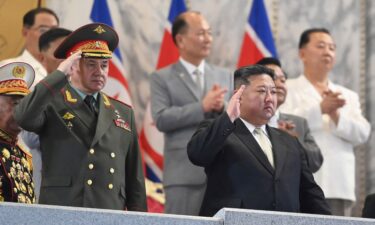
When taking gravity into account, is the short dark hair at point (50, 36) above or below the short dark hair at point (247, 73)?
above

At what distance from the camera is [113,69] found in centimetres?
755

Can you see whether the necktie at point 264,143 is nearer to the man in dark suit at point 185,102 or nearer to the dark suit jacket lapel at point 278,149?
the dark suit jacket lapel at point 278,149

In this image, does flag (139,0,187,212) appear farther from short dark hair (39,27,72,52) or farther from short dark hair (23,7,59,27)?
short dark hair (39,27,72,52)

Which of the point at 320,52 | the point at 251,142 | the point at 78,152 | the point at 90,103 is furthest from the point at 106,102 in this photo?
the point at 320,52

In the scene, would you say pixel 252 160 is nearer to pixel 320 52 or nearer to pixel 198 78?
pixel 198 78

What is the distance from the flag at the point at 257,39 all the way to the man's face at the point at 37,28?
1763 millimetres

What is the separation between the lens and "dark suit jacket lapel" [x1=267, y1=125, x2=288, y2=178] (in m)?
4.88

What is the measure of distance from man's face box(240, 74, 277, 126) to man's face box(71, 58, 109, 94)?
0.78 metres

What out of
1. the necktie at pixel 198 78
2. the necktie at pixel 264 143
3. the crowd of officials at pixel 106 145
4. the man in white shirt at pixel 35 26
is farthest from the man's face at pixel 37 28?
the necktie at pixel 264 143

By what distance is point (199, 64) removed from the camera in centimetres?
675

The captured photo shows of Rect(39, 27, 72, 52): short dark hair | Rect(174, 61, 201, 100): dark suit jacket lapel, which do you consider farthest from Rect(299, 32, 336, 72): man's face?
Rect(39, 27, 72, 52): short dark hair

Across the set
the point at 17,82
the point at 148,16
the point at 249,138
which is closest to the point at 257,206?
the point at 249,138

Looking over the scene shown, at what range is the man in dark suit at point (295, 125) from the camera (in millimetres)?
6000

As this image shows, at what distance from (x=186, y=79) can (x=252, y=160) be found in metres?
1.83
